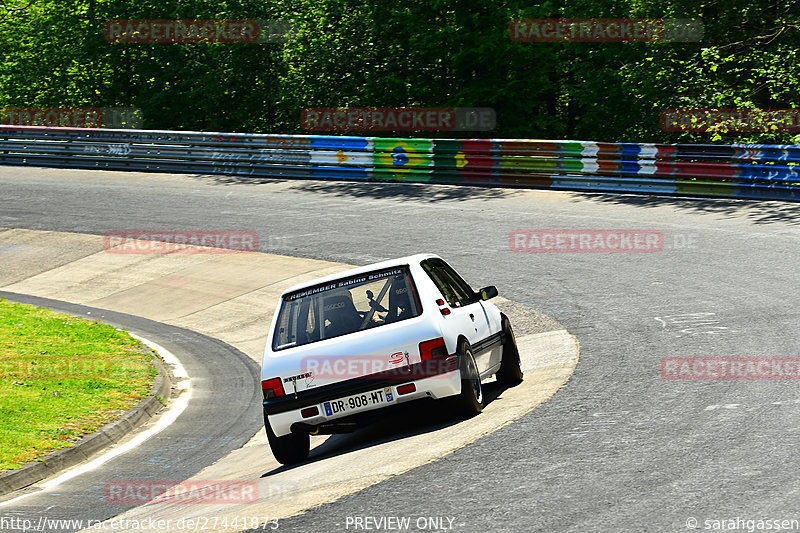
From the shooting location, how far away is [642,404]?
816cm

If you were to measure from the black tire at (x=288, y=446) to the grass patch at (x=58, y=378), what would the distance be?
7.81 feet

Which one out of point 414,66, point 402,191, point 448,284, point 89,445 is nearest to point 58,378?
point 89,445

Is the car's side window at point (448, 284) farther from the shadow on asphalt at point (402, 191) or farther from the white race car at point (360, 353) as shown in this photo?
the shadow on asphalt at point (402, 191)

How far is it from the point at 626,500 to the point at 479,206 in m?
14.8

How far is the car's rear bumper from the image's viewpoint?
8.24 metres

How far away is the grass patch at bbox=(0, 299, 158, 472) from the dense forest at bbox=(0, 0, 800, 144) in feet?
44.5

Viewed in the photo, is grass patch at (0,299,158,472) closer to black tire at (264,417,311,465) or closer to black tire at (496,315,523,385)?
black tire at (264,417,311,465)

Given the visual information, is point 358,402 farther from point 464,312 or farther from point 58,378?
point 58,378

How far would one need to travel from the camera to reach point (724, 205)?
60.8 ft

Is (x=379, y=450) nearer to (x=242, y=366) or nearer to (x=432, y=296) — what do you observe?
(x=432, y=296)

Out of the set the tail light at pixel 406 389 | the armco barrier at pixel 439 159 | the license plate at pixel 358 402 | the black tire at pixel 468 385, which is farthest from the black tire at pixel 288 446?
the armco barrier at pixel 439 159

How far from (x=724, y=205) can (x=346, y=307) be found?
11888 millimetres

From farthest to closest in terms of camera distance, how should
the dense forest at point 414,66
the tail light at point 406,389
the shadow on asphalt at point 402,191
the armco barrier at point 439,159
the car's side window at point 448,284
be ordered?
the dense forest at point 414,66 → the shadow on asphalt at point 402,191 → the armco barrier at point 439,159 → the car's side window at point 448,284 → the tail light at point 406,389

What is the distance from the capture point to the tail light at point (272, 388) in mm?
8414
